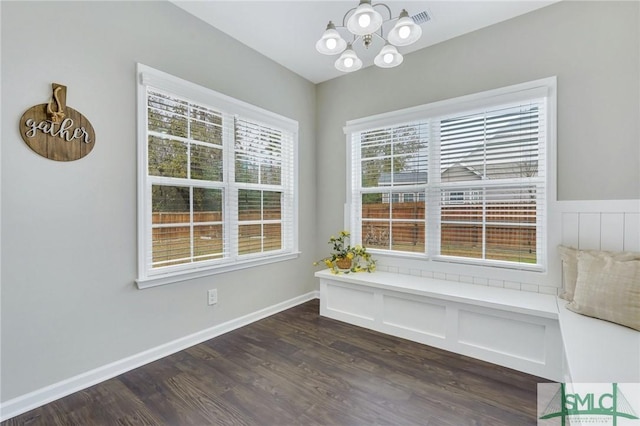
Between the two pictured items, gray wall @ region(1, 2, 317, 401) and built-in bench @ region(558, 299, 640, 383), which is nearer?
built-in bench @ region(558, 299, 640, 383)

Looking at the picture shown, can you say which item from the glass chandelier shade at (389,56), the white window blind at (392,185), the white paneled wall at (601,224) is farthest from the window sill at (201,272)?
the white paneled wall at (601,224)

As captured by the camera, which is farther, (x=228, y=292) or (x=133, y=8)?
(x=228, y=292)

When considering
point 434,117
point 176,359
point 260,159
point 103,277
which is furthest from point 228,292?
point 434,117

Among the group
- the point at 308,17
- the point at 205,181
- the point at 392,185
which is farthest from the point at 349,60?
the point at 205,181

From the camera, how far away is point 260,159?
127 inches

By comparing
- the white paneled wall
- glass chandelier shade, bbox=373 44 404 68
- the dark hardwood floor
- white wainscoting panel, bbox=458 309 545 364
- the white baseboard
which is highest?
glass chandelier shade, bbox=373 44 404 68

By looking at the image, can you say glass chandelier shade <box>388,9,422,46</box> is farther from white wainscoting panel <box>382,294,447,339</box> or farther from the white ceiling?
white wainscoting panel <box>382,294,447,339</box>

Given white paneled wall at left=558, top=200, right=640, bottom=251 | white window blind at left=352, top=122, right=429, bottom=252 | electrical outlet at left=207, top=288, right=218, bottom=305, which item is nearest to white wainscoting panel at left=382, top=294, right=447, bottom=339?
white window blind at left=352, top=122, right=429, bottom=252

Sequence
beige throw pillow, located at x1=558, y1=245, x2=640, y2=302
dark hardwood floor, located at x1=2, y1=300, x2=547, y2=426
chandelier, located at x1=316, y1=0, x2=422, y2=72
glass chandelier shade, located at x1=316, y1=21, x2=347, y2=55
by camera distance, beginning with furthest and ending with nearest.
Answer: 1. beige throw pillow, located at x1=558, y1=245, x2=640, y2=302
2. glass chandelier shade, located at x1=316, y1=21, x2=347, y2=55
3. chandelier, located at x1=316, y1=0, x2=422, y2=72
4. dark hardwood floor, located at x1=2, y1=300, x2=547, y2=426

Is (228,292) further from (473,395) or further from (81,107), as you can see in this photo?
Result: (473,395)

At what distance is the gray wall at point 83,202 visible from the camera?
172cm

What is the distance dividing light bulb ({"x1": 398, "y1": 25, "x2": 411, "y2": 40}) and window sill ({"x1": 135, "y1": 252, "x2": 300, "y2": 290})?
7.80 feet

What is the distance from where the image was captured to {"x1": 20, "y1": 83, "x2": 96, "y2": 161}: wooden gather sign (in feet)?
5.77

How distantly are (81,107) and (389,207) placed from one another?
285 centimetres
